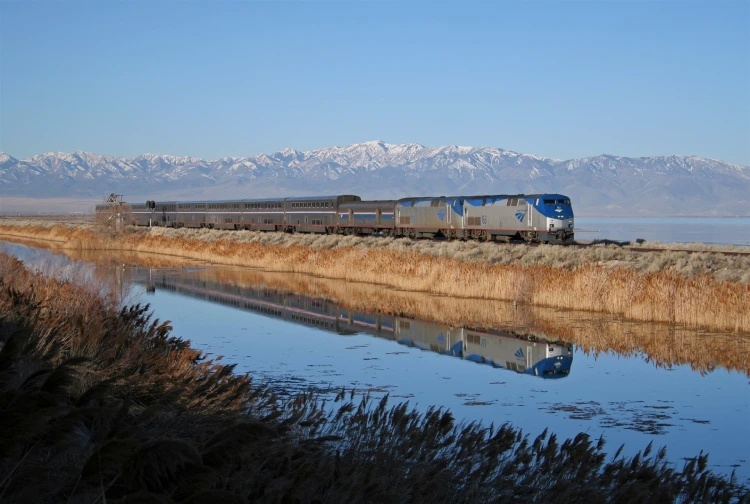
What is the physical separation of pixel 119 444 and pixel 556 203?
44.2 meters

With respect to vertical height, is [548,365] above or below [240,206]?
below

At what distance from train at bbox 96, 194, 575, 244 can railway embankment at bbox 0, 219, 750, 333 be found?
4065 mm

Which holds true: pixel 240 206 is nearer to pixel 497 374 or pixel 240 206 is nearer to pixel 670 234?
pixel 670 234

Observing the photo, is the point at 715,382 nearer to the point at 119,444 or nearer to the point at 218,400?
the point at 218,400

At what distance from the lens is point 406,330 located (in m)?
26.4

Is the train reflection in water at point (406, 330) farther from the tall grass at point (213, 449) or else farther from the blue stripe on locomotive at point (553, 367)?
the tall grass at point (213, 449)

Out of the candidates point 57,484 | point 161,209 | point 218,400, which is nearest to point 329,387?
point 218,400

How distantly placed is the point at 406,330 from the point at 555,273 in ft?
26.0

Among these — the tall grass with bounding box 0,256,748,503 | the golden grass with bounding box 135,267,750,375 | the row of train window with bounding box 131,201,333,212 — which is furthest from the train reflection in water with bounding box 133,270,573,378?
the row of train window with bounding box 131,201,333,212

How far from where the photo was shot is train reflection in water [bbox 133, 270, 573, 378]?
2150 cm

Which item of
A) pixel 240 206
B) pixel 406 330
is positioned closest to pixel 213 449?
pixel 406 330

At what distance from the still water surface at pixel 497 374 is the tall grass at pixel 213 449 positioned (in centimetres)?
184

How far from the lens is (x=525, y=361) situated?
21.3m

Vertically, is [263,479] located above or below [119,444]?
below
